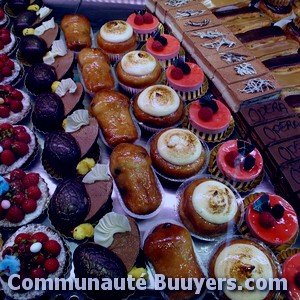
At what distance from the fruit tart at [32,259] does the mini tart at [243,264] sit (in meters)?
1.27

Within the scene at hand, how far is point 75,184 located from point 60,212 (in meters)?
0.30

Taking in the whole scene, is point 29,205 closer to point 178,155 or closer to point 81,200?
point 81,200

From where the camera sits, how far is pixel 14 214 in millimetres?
3430

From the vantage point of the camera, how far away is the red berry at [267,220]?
3376 millimetres

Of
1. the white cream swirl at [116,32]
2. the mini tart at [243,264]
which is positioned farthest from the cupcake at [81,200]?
the white cream swirl at [116,32]

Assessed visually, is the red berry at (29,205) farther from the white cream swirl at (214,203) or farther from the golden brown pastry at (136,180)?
the white cream swirl at (214,203)

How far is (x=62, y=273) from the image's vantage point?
3.24 meters

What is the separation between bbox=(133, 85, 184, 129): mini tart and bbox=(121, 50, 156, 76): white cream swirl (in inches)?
14.9

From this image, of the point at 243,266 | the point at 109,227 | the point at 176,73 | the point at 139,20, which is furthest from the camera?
the point at 139,20

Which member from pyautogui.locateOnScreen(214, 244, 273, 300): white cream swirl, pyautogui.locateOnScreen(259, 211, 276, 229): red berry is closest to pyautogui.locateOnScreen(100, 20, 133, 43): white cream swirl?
pyautogui.locateOnScreen(259, 211, 276, 229): red berry

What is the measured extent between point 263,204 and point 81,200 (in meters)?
1.63

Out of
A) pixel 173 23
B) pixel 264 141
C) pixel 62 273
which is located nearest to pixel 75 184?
pixel 62 273

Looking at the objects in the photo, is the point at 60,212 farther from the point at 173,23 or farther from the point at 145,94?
the point at 173,23

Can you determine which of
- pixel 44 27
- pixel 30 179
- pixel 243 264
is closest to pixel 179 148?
pixel 243 264
